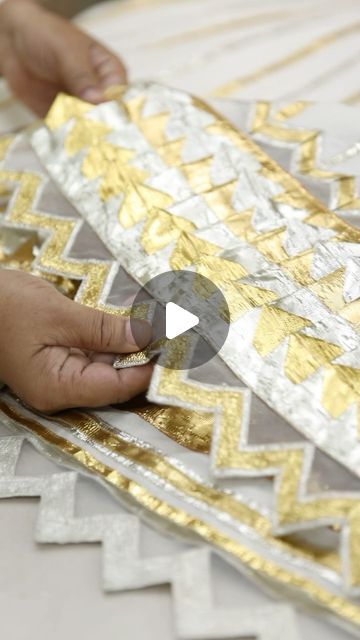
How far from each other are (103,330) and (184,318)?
0.21 ft

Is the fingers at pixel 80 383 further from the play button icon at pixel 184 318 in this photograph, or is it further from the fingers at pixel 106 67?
the fingers at pixel 106 67

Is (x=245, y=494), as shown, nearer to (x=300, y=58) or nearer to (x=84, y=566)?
Result: (x=84, y=566)

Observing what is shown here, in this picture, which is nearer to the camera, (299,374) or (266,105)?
(299,374)

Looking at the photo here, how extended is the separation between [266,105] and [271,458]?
1.52ft

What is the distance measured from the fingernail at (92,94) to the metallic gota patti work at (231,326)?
0.10 feet

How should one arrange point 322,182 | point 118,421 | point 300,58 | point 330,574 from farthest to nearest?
point 300,58, point 322,182, point 118,421, point 330,574

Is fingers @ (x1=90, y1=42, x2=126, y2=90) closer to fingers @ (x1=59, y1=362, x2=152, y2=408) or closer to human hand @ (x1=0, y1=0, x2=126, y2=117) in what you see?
human hand @ (x1=0, y1=0, x2=126, y2=117)

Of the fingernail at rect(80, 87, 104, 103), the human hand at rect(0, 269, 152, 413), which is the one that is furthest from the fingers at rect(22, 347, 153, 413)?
the fingernail at rect(80, 87, 104, 103)

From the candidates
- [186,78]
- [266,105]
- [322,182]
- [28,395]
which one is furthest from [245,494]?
[186,78]

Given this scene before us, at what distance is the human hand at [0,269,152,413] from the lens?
561 mm

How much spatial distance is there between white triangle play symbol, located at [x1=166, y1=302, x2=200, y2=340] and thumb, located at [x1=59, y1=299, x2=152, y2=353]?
17mm

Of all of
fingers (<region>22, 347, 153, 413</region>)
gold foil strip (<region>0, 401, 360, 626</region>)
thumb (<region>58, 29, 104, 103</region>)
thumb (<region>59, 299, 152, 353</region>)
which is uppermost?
thumb (<region>58, 29, 104, 103</region>)

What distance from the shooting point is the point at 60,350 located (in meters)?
0.59

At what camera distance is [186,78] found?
3.22 feet
